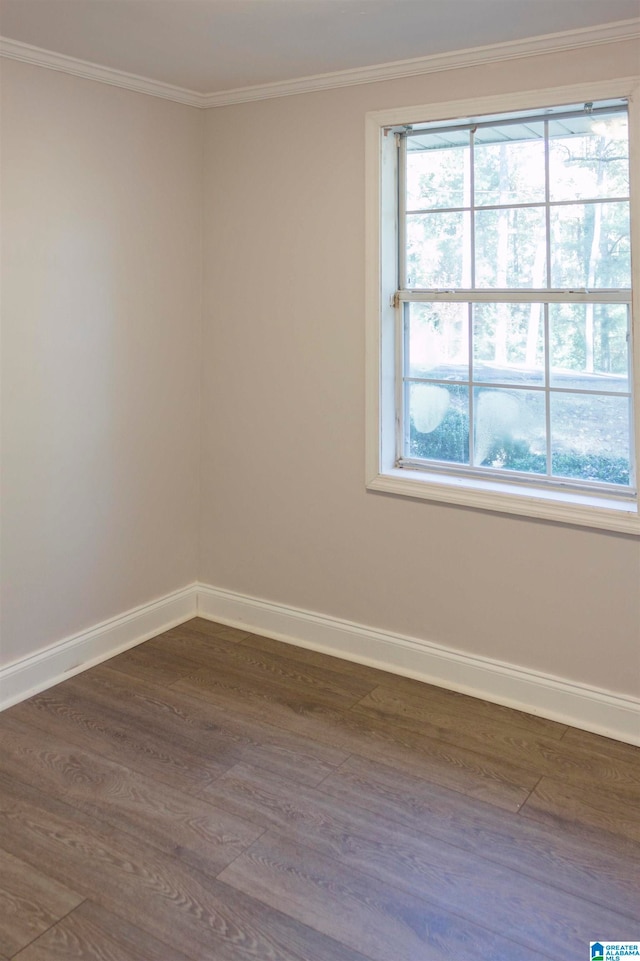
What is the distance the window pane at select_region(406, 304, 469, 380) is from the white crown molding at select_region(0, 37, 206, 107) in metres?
1.37

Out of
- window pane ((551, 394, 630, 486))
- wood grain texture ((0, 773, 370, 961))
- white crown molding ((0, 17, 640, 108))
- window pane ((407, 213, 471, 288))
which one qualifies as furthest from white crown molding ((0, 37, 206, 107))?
wood grain texture ((0, 773, 370, 961))

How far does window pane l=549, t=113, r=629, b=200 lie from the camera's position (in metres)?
2.81

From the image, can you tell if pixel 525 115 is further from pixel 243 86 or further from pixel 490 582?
pixel 490 582

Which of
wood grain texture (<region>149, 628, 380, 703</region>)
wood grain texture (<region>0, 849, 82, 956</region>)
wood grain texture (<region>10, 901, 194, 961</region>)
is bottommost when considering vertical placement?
wood grain texture (<region>10, 901, 194, 961</region>)

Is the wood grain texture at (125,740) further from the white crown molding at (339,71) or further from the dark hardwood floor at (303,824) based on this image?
the white crown molding at (339,71)

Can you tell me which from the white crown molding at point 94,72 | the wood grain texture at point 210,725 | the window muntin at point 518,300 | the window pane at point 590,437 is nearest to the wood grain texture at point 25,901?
the wood grain texture at point 210,725

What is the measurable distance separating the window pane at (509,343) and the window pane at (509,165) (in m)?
0.41

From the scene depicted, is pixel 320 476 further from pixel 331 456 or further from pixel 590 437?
pixel 590 437

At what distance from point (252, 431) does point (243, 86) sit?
1.49 m

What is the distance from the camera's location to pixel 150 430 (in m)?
3.64

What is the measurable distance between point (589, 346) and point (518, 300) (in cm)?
32

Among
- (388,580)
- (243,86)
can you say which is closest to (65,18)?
(243,86)

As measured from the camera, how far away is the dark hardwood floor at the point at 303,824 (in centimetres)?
199

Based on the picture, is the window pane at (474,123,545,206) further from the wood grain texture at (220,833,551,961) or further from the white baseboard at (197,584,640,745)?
the wood grain texture at (220,833,551,961)
